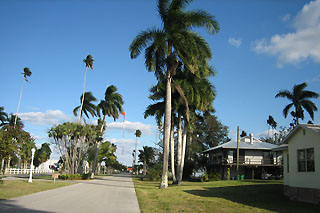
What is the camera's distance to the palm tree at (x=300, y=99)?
38934 millimetres

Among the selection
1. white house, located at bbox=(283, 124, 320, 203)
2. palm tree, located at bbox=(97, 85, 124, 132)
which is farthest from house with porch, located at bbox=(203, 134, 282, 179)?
white house, located at bbox=(283, 124, 320, 203)

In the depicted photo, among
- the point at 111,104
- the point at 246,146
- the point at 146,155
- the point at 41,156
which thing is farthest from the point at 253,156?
the point at 41,156

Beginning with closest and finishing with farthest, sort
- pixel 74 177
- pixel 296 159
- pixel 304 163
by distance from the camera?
pixel 304 163
pixel 296 159
pixel 74 177

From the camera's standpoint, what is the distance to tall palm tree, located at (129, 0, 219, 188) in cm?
2297

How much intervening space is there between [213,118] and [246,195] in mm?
42123

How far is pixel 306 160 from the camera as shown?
15.9 m

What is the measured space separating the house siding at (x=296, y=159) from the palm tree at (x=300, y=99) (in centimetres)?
2419

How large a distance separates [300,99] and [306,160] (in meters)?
26.4

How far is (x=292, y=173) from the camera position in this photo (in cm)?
1709

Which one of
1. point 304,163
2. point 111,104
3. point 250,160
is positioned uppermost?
point 111,104

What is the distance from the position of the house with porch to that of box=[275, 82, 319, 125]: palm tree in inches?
247

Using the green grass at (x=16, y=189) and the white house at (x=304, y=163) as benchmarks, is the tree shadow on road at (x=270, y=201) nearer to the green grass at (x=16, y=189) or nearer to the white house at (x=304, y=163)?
the white house at (x=304, y=163)

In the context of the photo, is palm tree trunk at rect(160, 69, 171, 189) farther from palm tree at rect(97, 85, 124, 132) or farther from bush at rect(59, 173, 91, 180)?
palm tree at rect(97, 85, 124, 132)

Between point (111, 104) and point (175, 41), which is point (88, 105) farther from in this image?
point (175, 41)
